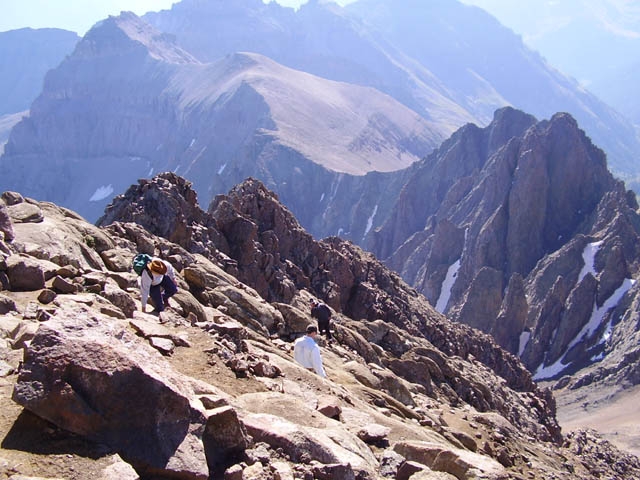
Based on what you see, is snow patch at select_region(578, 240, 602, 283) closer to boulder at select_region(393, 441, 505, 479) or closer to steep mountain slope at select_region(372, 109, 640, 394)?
steep mountain slope at select_region(372, 109, 640, 394)

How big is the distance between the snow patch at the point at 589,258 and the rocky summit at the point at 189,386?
84.6 metres

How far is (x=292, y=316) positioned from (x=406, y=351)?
12.5m

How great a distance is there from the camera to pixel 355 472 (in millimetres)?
9609

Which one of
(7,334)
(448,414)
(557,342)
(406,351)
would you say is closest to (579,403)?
(557,342)

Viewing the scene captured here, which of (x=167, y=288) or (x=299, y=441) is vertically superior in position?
(x=299, y=441)

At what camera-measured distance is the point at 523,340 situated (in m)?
111

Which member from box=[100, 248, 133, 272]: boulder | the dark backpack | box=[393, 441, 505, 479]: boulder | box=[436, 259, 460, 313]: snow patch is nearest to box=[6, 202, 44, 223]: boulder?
box=[100, 248, 133, 272]: boulder

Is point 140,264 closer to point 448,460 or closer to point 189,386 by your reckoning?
point 189,386

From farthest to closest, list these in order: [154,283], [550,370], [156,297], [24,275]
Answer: [550,370], [154,283], [156,297], [24,275]

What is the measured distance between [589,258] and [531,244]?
16.8 metres

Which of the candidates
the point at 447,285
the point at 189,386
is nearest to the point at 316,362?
the point at 189,386

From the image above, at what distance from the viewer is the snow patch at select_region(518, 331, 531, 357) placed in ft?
361

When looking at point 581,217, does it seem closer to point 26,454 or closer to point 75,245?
point 75,245

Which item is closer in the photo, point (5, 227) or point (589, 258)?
point (5, 227)
